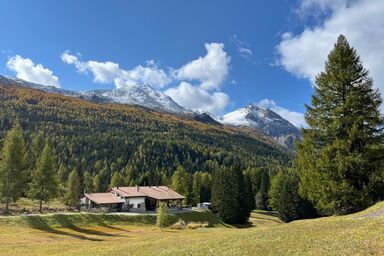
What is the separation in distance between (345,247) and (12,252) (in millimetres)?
29434

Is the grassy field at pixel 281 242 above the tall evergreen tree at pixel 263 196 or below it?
below

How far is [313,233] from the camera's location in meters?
25.3

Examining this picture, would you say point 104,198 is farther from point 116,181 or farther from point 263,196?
point 263,196

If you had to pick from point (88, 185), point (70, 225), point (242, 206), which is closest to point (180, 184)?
point (242, 206)

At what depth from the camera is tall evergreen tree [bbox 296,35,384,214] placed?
1414 inches

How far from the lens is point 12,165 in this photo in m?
69.1

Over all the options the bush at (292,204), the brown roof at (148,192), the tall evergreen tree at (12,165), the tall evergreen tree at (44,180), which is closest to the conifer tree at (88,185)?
the brown roof at (148,192)

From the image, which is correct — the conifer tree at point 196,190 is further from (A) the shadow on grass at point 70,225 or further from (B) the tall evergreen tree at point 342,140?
(B) the tall evergreen tree at point 342,140

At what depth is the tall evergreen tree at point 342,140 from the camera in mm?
35906

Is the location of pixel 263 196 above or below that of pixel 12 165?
below

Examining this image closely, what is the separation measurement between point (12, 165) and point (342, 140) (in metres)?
57.8

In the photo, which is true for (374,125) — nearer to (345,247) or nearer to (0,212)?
(345,247)

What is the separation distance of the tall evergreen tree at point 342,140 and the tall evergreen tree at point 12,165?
171 ft

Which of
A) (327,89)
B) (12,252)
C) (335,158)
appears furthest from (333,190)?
(12,252)
